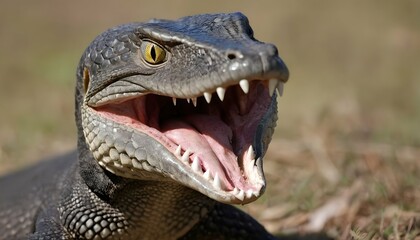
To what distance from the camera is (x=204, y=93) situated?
405 cm

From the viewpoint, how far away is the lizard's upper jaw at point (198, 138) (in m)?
4.18

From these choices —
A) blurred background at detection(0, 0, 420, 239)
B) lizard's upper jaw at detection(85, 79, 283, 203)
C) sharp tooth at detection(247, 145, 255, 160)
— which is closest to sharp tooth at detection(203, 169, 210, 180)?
lizard's upper jaw at detection(85, 79, 283, 203)

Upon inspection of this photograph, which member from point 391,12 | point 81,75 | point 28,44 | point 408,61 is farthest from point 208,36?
point 28,44

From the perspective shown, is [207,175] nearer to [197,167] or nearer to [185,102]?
[197,167]

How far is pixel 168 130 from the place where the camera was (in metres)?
4.52

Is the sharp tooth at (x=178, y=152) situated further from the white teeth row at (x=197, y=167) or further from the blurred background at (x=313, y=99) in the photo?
the blurred background at (x=313, y=99)

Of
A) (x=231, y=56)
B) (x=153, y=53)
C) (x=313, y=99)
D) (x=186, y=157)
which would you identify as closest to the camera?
(x=231, y=56)

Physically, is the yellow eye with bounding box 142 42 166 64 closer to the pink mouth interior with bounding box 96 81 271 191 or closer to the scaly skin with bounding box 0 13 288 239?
the scaly skin with bounding box 0 13 288 239

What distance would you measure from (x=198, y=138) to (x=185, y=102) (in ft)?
1.11

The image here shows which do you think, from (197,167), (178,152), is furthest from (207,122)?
(197,167)

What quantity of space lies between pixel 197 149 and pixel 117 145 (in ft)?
1.41

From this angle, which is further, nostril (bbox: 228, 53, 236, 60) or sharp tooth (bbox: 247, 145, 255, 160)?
sharp tooth (bbox: 247, 145, 255, 160)

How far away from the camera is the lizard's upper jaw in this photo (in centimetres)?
418

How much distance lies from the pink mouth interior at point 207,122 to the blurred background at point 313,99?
3.36 feet
